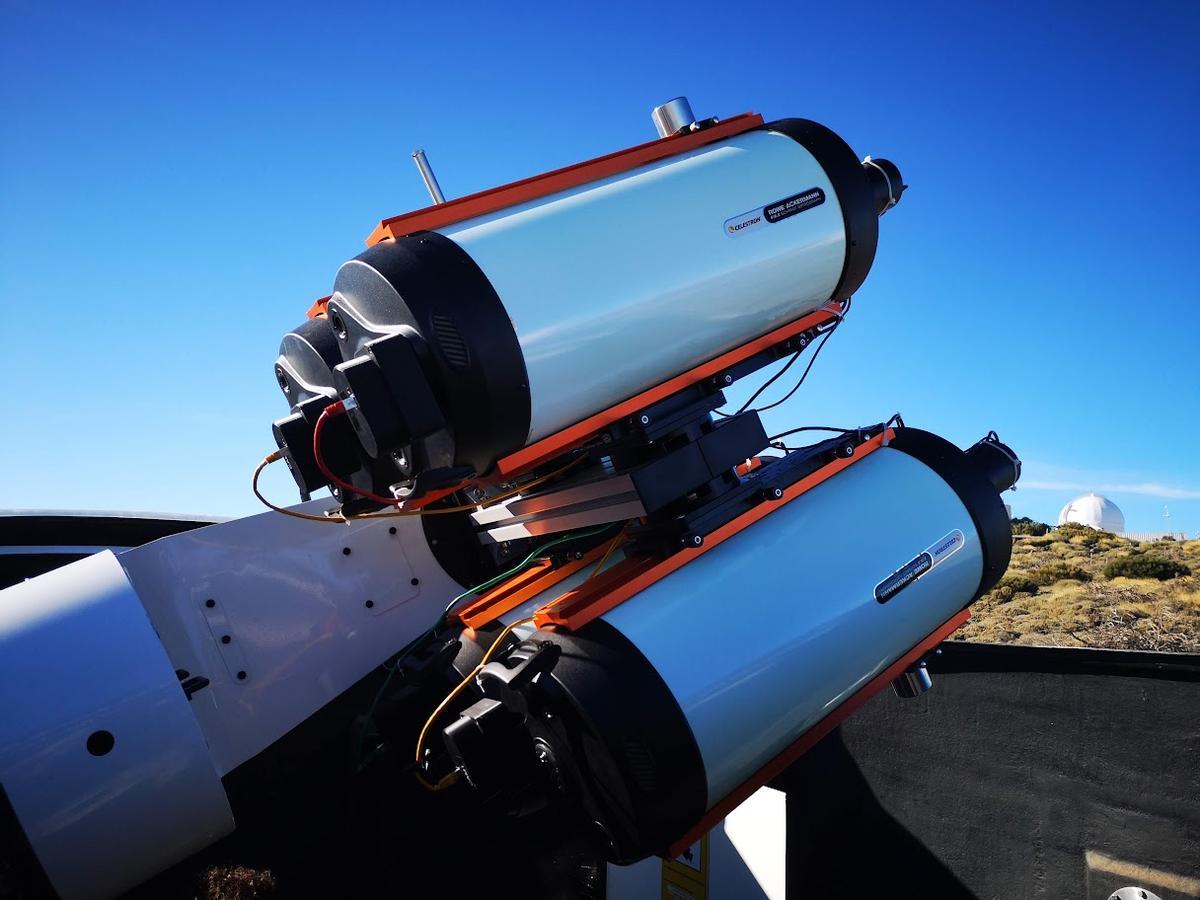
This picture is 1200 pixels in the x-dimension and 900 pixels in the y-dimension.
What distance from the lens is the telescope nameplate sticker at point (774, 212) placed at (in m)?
2.19

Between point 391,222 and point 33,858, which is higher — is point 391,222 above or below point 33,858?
above

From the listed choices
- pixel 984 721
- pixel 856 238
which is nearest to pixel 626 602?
pixel 856 238

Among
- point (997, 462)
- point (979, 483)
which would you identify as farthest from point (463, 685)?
point (997, 462)

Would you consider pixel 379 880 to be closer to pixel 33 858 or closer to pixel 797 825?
pixel 33 858

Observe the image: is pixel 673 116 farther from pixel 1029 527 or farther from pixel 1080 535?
pixel 1029 527

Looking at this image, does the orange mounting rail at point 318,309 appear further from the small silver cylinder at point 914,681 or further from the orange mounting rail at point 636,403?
the small silver cylinder at point 914,681

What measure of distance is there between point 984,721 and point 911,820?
514 mm

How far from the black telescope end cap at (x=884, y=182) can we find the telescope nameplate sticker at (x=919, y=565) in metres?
1.19

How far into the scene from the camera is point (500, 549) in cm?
329

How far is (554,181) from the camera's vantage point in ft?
7.14

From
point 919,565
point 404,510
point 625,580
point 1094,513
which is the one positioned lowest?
point 1094,513

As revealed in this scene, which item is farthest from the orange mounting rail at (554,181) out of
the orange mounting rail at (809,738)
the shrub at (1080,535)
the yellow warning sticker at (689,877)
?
the shrub at (1080,535)

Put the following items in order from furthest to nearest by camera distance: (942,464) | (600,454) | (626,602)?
(942,464), (600,454), (626,602)

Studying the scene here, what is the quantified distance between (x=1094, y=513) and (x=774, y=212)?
40.5 feet
